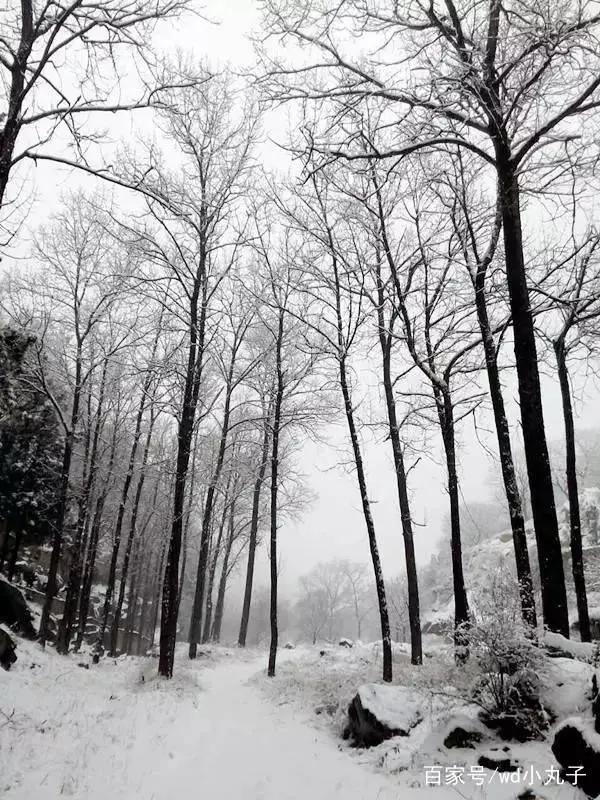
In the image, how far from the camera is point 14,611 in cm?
1266

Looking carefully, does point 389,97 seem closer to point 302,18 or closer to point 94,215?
point 302,18

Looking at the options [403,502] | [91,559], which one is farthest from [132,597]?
[403,502]

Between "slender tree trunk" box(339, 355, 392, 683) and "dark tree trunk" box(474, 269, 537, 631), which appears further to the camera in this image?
"slender tree trunk" box(339, 355, 392, 683)

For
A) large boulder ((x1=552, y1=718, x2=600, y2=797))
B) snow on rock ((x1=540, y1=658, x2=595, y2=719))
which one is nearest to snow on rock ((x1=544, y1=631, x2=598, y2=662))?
snow on rock ((x1=540, y1=658, x2=595, y2=719))

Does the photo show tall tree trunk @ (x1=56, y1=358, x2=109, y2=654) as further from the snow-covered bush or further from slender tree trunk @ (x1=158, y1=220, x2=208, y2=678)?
the snow-covered bush

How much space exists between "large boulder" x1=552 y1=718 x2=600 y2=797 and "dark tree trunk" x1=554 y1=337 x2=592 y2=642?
862 cm

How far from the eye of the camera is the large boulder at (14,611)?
40.0ft

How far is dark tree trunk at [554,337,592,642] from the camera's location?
11188mm

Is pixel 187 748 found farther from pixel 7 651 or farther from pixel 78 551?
pixel 78 551

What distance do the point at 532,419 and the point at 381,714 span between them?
4.73 meters

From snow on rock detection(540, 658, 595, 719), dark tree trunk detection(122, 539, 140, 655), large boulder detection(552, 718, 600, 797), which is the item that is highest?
snow on rock detection(540, 658, 595, 719)

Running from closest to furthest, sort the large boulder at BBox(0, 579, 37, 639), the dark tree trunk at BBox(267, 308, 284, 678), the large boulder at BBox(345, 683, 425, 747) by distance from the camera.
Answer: the large boulder at BBox(345, 683, 425, 747) → the large boulder at BBox(0, 579, 37, 639) → the dark tree trunk at BBox(267, 308, 284, 678)

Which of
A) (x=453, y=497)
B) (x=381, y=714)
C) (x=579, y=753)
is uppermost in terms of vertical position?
(x=453, y=497)

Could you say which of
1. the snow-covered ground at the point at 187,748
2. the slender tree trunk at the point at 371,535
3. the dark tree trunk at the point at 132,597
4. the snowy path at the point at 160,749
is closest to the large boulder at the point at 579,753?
the snow-covered ground at the point at 187,748
